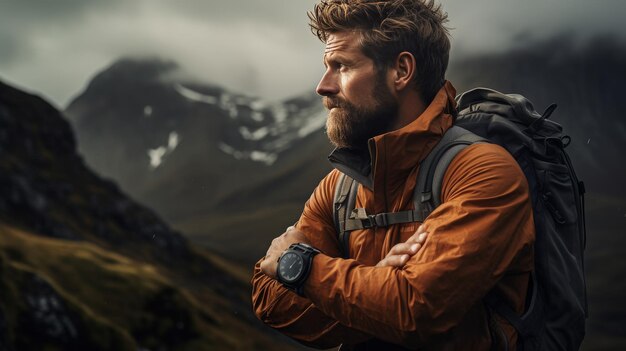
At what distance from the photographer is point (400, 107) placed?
5.70 m

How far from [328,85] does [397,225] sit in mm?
1355

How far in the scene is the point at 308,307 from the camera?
5.71 m

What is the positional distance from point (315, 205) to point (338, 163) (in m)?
0.63

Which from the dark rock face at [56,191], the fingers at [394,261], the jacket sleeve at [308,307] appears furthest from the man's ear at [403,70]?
the dark rock face at [56,191]

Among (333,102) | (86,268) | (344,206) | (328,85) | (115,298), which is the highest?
(328,85)

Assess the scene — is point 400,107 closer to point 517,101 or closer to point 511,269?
point 517,101

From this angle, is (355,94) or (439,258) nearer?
(439,258)

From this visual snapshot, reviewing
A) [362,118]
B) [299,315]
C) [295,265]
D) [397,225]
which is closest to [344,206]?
[397,225]

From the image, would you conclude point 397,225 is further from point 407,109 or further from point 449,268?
point 407,109

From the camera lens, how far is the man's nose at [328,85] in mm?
5738

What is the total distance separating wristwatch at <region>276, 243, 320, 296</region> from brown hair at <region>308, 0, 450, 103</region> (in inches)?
66.1

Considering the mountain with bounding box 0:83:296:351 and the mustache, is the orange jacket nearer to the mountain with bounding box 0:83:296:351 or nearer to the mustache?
the mustache

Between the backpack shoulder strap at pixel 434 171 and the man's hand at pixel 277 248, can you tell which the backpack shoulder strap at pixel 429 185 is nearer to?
the backpack shoulder strap at pixel 434 171

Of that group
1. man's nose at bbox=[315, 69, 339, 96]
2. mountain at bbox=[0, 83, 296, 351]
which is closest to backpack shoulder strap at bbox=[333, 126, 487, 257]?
man's nose at bbox=[315, 69, 339, 96]
